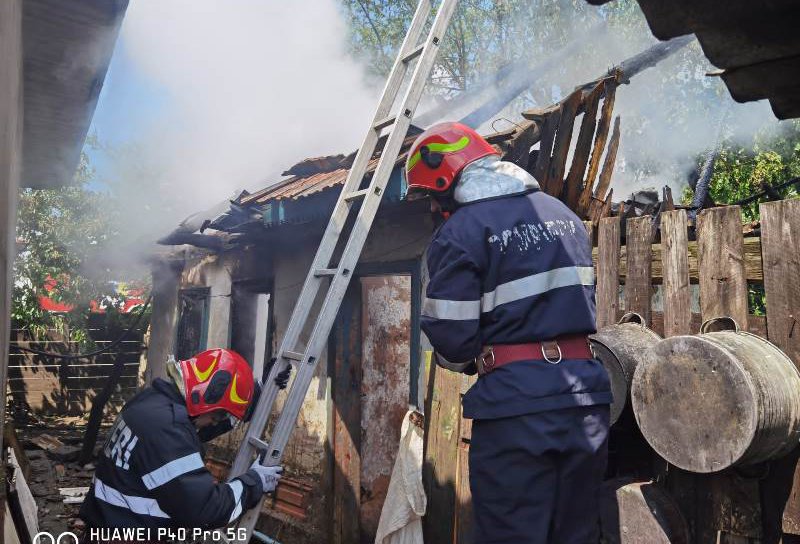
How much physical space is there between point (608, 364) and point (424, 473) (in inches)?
69.9

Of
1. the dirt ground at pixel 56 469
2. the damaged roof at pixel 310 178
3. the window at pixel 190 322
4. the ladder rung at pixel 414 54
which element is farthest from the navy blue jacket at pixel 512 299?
the window at pixel 190 322

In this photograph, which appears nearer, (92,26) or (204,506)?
(204,506)

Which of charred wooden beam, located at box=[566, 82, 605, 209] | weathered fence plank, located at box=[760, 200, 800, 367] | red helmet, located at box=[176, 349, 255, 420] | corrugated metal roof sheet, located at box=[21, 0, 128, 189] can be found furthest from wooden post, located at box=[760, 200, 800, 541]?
corrugated metal roof sheet, located at box=[21, 0, 128, 189]

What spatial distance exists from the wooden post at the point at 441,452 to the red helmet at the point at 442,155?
1839 millimetres

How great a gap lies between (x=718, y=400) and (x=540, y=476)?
3.23 feet

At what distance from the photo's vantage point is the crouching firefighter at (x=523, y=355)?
258 cm

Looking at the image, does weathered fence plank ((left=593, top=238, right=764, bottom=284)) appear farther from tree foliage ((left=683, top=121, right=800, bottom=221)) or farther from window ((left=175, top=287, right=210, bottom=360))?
window ((left=175, top=287, right=210, bottom=360))

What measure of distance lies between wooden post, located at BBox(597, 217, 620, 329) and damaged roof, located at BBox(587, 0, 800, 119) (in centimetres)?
202

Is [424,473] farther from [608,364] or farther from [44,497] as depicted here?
[44,497]

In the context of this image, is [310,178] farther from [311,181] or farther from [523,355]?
[523,355]

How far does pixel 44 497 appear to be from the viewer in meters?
6.86

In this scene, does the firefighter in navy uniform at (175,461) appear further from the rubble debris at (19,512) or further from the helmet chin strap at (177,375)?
the rubble debris at (19,512)

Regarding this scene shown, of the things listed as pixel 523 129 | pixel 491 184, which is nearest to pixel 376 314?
pixel 523 129

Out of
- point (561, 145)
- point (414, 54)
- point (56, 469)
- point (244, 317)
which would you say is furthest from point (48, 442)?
point (561, 145)
